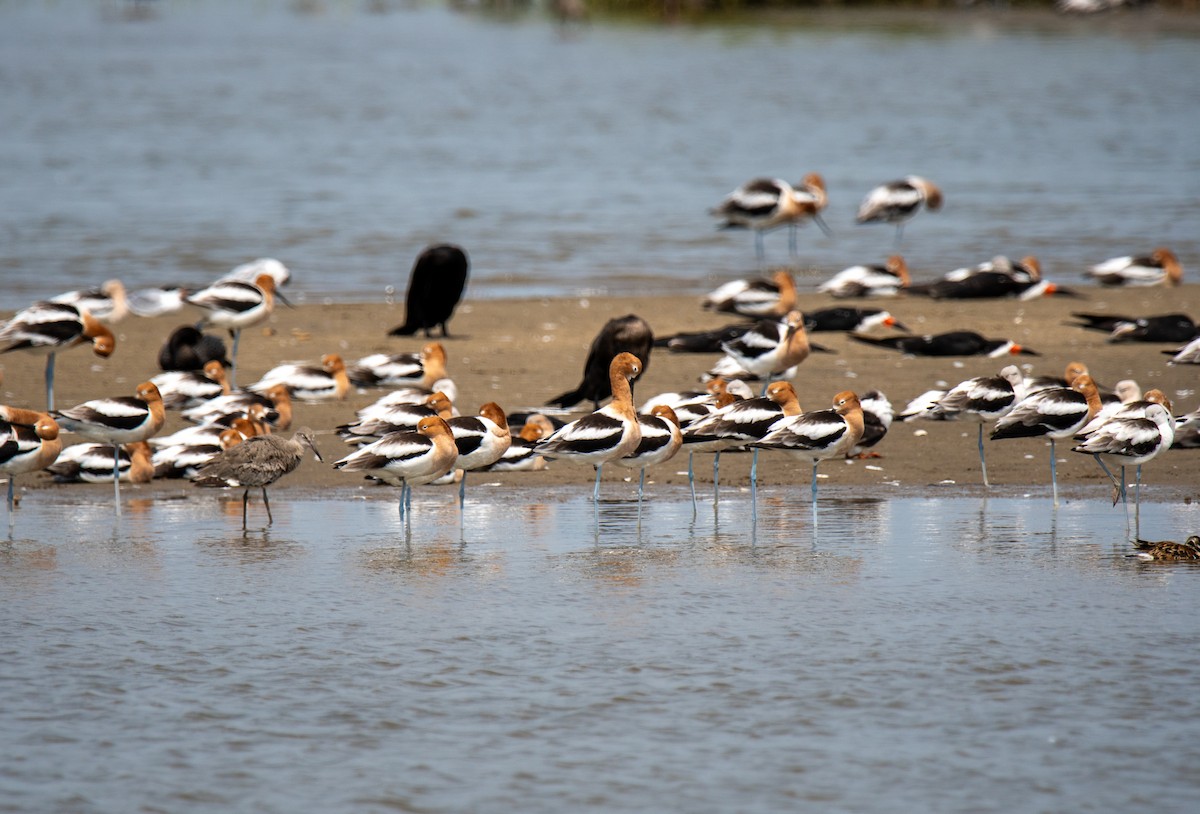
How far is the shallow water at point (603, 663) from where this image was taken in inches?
247

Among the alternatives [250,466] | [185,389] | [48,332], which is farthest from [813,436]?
[48,332]

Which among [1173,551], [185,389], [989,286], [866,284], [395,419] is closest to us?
[1173,551]

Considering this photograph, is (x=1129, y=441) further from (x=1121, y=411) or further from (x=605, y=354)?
(x=605, y=354)

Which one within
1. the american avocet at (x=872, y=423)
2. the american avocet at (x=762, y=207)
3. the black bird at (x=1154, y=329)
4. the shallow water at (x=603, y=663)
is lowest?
the shallow water at (x=603, y=663)

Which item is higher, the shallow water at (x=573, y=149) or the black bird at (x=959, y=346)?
the shallow water at (x=573, y=149)

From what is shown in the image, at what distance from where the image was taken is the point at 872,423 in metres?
12.8

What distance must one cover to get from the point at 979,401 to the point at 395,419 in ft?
13.8

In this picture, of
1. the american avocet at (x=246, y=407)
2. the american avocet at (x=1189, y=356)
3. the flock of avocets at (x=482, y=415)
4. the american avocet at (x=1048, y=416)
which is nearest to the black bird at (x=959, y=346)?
the flock of avocets at (x=482, y=415)

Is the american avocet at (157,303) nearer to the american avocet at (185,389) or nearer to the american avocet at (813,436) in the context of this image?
the american avocet at (185,389)

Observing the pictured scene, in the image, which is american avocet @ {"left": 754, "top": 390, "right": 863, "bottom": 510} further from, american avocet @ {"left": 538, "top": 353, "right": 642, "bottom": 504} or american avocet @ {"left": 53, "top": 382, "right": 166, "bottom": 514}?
american avocet @ {"left": 53, "top": 382, "right": 166, "bottom": 514}

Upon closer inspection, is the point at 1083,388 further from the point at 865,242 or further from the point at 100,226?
the point at 100,226

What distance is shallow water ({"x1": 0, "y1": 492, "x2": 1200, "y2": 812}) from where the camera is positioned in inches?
247

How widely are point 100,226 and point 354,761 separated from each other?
22573mm

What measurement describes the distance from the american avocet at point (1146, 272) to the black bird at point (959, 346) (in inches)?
199
